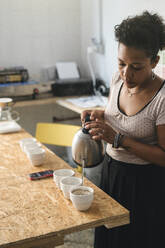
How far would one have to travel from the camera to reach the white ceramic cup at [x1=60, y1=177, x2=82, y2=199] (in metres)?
1.44

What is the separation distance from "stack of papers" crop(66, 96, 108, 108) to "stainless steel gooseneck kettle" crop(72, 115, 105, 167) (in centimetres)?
155

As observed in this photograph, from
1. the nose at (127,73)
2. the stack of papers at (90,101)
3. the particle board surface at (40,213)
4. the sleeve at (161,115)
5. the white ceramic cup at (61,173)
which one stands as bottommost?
the particle board surface at (40,213)

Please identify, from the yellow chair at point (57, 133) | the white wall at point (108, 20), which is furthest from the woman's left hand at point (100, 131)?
the white wall at point (108, 20)

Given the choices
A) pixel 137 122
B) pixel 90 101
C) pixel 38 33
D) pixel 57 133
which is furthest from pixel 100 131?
pixel 38 33

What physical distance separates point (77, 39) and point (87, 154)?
2709mm

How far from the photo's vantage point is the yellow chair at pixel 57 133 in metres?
2.41

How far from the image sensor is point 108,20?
11.5 ft

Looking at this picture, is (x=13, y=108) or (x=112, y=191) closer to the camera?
(x=112, y=191)

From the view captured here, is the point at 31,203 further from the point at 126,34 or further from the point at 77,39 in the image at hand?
the point at 77,39

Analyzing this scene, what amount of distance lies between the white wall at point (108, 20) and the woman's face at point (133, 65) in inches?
55.0

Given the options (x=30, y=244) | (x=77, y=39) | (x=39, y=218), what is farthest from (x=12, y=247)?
(x=77, y=39)

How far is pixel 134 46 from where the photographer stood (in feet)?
4.74

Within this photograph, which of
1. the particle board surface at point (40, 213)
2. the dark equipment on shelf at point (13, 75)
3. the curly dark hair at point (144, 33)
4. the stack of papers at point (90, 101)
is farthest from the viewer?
the dark equipment on shelf at point (13, 75)

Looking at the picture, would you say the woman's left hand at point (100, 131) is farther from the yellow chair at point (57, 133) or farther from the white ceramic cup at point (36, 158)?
the yellow chair at point (57, 133)
